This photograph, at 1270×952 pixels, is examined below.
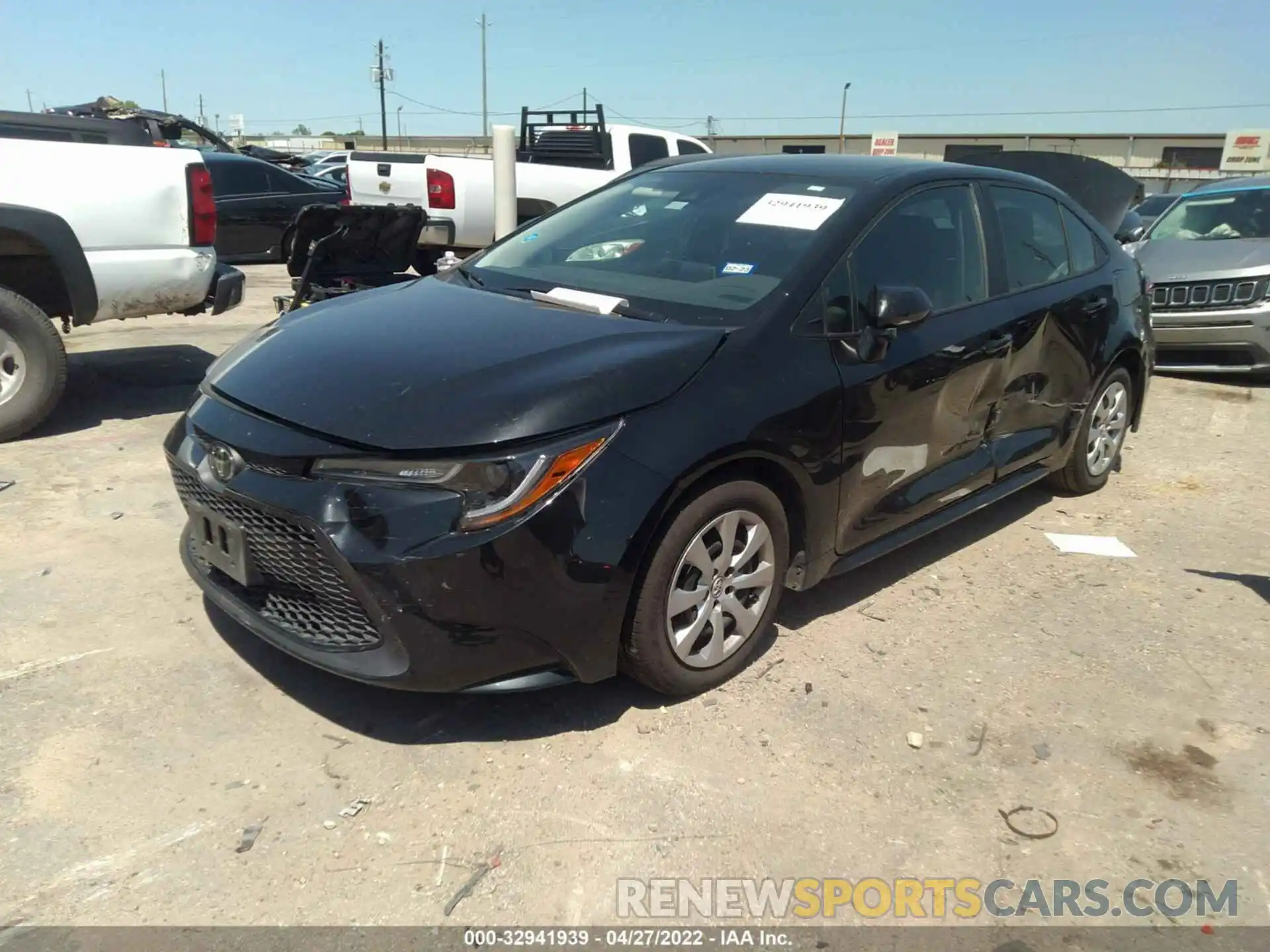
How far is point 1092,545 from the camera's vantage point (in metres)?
4.64

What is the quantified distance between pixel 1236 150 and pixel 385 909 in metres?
49.2

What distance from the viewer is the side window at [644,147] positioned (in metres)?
11.9

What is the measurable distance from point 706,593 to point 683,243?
1433mm

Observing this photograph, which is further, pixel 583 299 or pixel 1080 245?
pixel 1080 245

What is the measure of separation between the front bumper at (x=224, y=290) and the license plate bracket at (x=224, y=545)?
3.38 metres

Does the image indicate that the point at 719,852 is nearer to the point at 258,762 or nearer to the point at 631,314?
the point at 258,762

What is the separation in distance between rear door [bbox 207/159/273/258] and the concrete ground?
8507 mm

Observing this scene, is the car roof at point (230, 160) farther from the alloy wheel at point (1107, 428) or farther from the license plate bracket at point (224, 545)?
the alloy wheel at point (1107, 428)

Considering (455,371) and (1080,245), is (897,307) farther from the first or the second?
(1080,245)

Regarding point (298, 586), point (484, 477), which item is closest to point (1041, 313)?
point (484, 477)

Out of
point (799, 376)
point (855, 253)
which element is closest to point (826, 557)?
point (799, 376)

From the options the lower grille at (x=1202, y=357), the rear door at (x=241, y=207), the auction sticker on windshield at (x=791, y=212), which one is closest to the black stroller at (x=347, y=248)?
the auction sticker on windshield at (x=791, y=212)

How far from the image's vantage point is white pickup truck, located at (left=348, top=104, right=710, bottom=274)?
10633 millimetres

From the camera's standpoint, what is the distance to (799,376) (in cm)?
315
